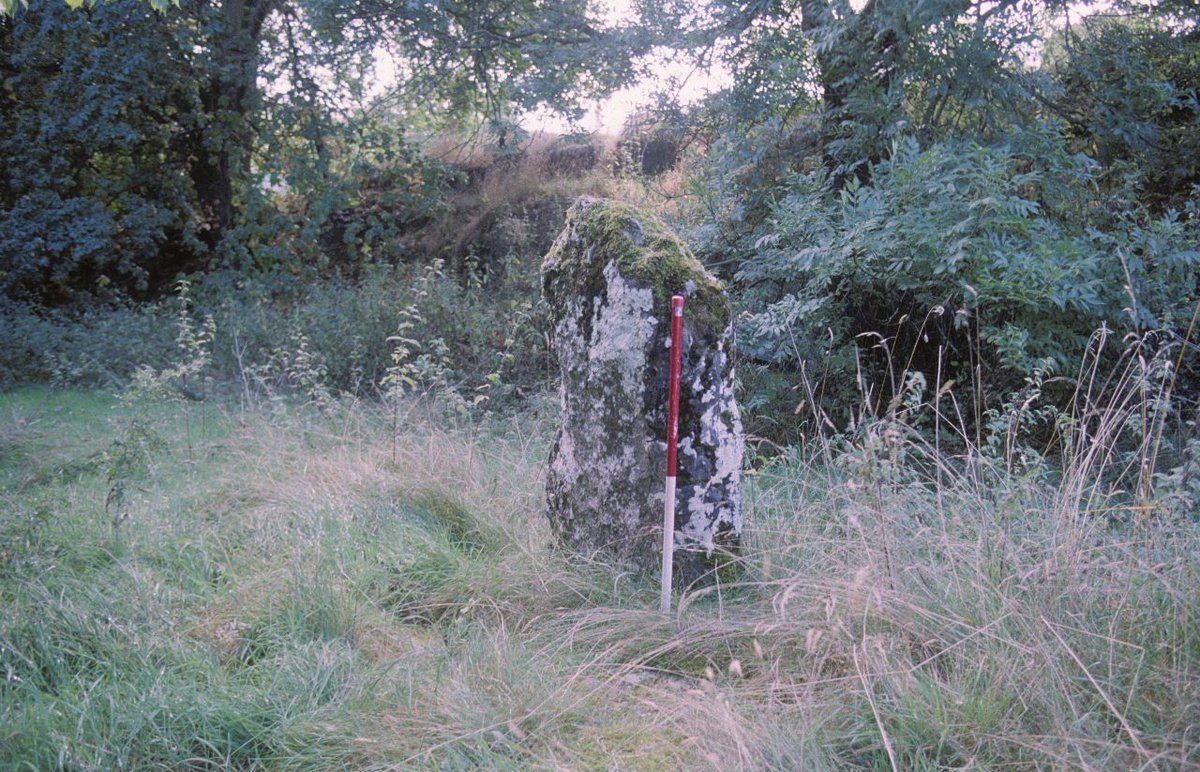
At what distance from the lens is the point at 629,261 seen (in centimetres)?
400

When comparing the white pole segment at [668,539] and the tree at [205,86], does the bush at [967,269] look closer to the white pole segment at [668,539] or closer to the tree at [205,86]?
the white pole segment at [668,539]

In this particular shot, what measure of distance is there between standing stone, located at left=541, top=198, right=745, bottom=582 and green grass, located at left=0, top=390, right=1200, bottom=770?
18 cm

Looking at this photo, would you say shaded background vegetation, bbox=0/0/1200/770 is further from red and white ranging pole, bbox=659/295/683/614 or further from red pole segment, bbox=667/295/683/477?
red pole segment, bbox=667/295/683/477

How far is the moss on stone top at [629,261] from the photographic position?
156 inches

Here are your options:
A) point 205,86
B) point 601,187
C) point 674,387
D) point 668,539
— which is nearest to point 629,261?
point 674,387

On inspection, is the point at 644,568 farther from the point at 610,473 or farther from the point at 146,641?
the point at 146,641

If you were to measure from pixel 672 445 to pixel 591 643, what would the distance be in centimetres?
83

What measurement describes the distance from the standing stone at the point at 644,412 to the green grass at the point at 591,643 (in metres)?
0.18

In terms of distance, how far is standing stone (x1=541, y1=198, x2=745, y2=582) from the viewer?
3.87m

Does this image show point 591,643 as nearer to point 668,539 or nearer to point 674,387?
point 668,539

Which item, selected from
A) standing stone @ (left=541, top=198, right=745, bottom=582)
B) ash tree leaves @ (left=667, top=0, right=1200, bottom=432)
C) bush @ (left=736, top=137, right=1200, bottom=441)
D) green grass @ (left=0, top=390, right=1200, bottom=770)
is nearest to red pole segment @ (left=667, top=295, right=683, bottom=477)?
standing stone @ (left=541, top=198, right=745, bottom=582)

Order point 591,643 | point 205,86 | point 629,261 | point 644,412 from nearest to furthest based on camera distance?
point 591,643 < point 644,412 < point 629,261 < point 205,86

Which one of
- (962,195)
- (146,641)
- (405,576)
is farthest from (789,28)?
(146,641)

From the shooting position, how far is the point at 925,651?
9.40ft
